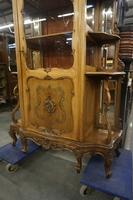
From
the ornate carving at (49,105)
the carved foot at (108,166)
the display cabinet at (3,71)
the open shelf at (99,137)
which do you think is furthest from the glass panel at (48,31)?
the display cabinet at (3,71)

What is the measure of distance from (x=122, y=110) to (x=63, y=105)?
3.26 ft

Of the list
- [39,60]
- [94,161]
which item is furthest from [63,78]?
[94,161]

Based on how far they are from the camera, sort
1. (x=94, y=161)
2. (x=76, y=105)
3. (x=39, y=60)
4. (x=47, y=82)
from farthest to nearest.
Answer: (x=39, y=60), (x=94, y=161), (x=47, y=82), (x=76, y=105)

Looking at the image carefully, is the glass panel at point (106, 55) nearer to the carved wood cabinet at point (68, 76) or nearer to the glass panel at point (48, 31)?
the carved wood cabinet at point (68, 76)

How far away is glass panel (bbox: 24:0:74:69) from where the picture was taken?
64.8 inches

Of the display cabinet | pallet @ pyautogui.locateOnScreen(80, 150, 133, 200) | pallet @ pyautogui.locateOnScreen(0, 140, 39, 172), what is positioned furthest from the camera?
the display cabinet

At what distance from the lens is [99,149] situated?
5.00 feet

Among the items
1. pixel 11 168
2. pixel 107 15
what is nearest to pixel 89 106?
pixel 107 15

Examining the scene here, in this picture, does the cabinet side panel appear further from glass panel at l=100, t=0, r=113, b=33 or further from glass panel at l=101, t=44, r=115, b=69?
glass panel at l=100, t=0, r=113, b=33

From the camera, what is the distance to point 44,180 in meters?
1.73

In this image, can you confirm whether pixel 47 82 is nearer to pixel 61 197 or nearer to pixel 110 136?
pixel 110 136

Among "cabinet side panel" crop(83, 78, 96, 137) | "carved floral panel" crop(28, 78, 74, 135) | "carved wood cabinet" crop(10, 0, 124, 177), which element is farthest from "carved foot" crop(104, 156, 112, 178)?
"carved floral panel" crop(28, 78, 74, 135)

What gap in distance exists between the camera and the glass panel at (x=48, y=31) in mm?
1646

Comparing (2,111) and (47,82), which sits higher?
(47,82)
